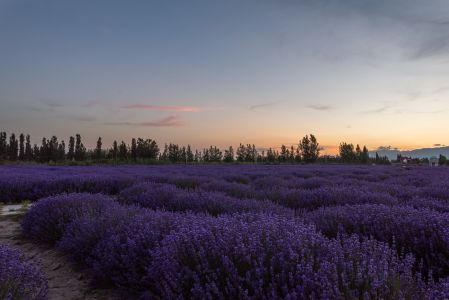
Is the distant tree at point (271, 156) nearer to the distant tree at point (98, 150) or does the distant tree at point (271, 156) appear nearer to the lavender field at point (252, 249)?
the distant tree at point (98, 150)

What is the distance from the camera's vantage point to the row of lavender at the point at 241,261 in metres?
1.82

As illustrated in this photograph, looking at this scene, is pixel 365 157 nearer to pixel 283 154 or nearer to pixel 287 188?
pixel 283 154

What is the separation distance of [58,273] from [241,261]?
244 cm

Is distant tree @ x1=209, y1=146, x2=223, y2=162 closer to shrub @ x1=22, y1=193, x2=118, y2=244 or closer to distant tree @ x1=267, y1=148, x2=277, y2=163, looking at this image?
distant tree @ x1=267, y1=148, x2=277, y2=163

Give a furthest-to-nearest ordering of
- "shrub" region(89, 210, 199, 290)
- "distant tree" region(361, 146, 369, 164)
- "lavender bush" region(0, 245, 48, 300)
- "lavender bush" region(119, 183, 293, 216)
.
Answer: "distant tree" region(361, 146, 369, 164)
"lavender bush" region(119, 183, 293, 216)
"shrub" region(89, 210, 199, 290)
"lavender bush" region(0, 245, 48, 300)

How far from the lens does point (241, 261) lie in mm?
2234

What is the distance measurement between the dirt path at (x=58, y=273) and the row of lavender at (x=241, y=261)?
0.14 m

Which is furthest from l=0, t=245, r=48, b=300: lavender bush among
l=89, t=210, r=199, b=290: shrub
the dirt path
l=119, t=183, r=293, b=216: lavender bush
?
l=119, t=183, r=293, b=216: lavender bush

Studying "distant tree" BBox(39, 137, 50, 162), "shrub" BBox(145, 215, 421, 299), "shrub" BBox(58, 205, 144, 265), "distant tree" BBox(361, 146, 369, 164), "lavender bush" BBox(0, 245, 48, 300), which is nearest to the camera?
"shrub" BBox(145, 215, 421, 299)

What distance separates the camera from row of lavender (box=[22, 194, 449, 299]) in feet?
5.98

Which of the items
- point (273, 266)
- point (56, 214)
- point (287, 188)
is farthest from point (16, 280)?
point (287, 188)

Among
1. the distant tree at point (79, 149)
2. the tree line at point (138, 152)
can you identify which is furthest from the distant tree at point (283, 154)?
the distant tree at point (79, 149)

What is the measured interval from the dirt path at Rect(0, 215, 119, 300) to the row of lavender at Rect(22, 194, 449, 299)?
142 millimetres

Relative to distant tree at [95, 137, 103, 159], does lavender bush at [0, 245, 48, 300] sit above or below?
below
